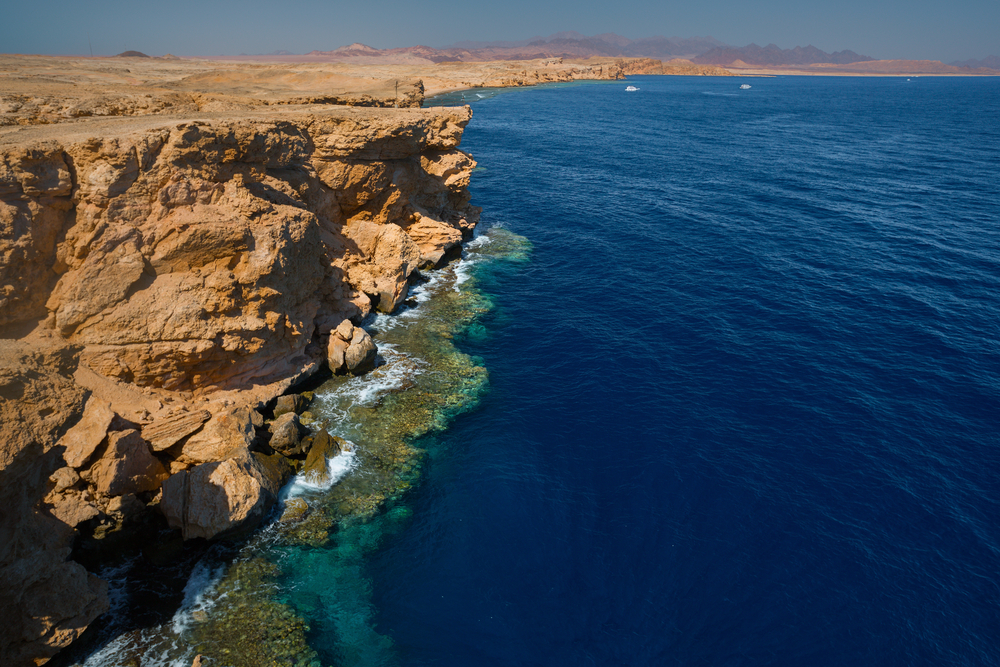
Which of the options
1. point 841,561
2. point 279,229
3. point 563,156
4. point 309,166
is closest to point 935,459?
point 841,561

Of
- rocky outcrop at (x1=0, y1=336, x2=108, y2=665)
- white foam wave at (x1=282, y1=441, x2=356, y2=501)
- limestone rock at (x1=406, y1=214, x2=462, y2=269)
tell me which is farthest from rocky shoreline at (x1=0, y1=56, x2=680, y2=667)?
limestone rock at (x1=406, y1=214, x2=462, y2=269)

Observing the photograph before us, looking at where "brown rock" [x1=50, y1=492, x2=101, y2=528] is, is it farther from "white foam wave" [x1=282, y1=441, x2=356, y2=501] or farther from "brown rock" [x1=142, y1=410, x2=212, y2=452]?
"white foam wave" [x1=282, y1=441, x2=356, y2=501]

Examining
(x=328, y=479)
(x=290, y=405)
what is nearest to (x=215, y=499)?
(x=328, y=479)

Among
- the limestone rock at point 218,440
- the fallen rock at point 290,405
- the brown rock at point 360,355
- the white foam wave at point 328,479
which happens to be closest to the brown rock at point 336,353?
the brown rock at point 360,355

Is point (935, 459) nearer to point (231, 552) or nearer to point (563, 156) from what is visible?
point (231, 552)

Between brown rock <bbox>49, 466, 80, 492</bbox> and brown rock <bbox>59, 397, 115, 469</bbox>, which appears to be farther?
brown rock <bbox>59, 397, 115, 469</bbox>

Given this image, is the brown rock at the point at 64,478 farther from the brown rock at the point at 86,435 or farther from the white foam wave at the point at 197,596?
the white foam wave at the point at 197,596
